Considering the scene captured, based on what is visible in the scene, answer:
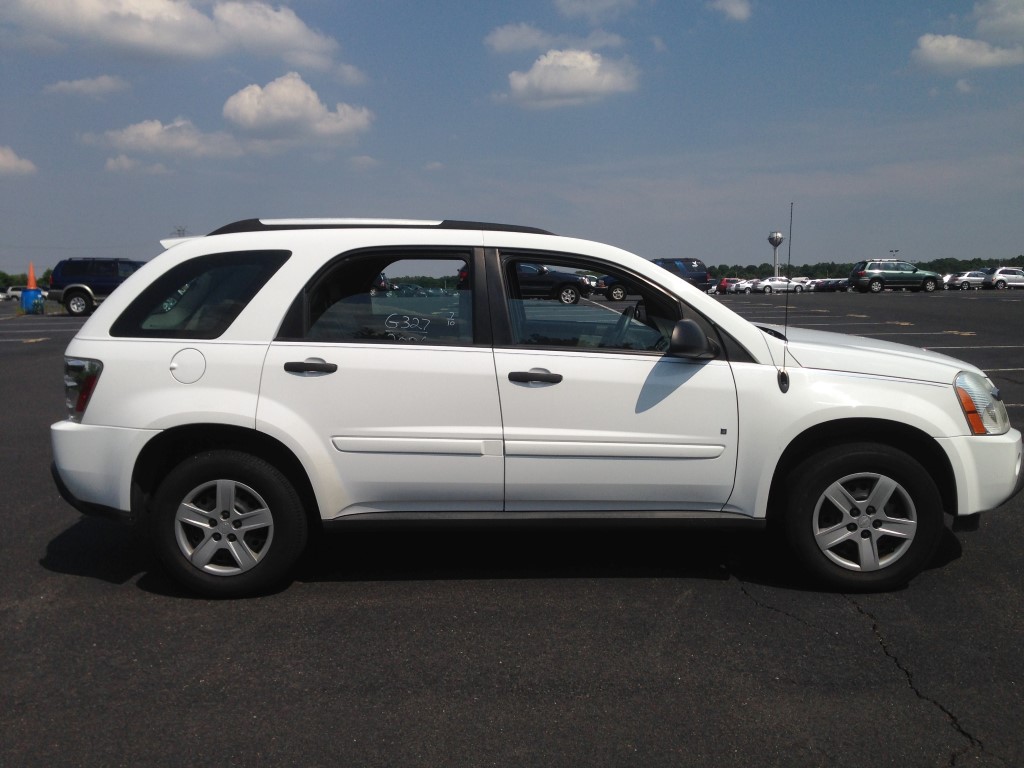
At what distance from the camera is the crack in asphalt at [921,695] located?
3043 mm

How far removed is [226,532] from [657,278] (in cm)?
240

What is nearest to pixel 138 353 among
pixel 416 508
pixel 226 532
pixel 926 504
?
pixel 226 532

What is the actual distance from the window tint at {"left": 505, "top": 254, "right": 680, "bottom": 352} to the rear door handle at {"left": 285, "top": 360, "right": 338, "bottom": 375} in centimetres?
87

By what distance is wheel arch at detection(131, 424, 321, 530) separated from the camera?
436 cm

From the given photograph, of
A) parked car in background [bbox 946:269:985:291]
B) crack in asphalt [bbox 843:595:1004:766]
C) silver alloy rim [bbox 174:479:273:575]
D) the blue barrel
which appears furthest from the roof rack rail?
parked car in background [bbox 946:269:985:291]

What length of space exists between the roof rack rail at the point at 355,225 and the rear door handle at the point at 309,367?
0.75 meters

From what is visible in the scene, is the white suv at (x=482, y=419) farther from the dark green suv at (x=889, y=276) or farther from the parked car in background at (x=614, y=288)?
the dark green suv at (x=889, y=276)

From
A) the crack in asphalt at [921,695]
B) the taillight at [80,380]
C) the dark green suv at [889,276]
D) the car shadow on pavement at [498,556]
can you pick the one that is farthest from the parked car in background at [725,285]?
the taillight at [80,380]

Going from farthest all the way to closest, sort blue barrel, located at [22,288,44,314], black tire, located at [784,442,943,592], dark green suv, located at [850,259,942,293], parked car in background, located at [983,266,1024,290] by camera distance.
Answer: parked car in background, located at [983,266,1024,290], dark green suv, located at [850,259,942,293], blue barrel, located at [22,288,44,314], black tire, located at [784,442,943,592]

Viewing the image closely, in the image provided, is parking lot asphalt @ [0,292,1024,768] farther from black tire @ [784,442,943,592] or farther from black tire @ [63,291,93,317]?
black tire @ [63,291,93,317]

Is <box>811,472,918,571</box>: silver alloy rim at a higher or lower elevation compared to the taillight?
lower

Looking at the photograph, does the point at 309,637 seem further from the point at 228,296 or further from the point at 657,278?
the point at 657,278

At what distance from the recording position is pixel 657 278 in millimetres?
4539

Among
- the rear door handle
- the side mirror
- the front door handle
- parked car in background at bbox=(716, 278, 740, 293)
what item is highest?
the side mirror
